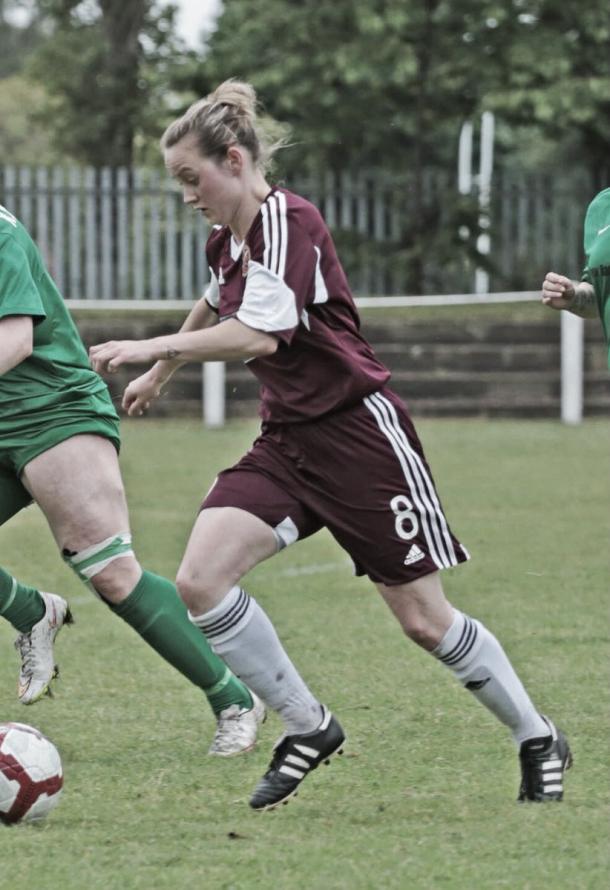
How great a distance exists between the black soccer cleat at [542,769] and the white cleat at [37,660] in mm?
1832

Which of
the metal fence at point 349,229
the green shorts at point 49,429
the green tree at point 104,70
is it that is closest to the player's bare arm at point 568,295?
the green shorts at point 49,429

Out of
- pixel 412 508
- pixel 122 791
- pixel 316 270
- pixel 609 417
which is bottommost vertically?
pixel 609 417

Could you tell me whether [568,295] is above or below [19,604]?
above

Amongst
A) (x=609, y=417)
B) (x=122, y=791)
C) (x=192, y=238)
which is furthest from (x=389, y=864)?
(x=192, y=238)

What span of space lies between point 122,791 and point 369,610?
3473mm

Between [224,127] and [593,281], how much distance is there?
1.06m

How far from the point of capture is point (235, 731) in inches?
211

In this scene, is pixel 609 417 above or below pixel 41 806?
below

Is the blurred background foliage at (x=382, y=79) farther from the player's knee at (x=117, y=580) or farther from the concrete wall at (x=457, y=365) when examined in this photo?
the player's knee at (x=117, y=580)

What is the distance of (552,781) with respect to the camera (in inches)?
181

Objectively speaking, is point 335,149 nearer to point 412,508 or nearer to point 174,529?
point 174,529

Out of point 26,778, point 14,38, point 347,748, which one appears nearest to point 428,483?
point 347,748

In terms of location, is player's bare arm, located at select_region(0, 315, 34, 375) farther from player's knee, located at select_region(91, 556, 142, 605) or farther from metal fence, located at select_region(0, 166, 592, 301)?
metal fence, located at select_region(0, 166, 592, 301)

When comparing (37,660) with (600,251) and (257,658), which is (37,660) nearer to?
(257,658)
